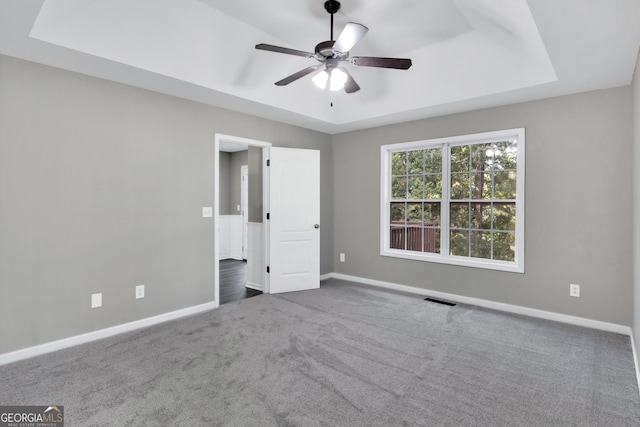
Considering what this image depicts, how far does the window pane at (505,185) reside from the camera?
392 centimetres

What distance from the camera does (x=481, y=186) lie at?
13.7 ft

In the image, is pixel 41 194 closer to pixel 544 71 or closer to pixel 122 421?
pixel 122 421

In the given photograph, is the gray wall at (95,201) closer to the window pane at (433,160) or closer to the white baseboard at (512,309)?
the white baseboard at (512,309)

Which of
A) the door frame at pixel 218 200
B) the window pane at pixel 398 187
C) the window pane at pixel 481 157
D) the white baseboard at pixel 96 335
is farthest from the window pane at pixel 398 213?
the white baseboard at pixel 96 335

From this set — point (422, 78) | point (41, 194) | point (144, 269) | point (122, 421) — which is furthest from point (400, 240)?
point (41, 194)

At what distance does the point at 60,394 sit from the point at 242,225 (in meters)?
5.41

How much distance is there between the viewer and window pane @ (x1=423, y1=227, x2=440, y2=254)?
4.55 meters

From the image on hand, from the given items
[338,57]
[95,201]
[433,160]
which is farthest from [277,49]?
[433,160]

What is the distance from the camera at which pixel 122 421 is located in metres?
1.91

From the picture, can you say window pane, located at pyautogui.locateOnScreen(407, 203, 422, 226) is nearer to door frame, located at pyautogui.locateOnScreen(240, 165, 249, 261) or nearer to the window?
the window

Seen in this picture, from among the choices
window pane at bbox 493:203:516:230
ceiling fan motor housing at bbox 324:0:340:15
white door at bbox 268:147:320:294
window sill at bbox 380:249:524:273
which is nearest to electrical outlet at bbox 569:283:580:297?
window sill at bbox 380:249:524:273

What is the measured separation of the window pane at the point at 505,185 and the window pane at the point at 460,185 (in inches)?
13.9

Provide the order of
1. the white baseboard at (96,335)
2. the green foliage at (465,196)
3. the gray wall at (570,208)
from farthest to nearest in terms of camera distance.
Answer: the green foliage at (465,196) → the gray wall at (570,208) → the white baseboard at (96,335)

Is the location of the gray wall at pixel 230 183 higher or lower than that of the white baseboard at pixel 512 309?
higher
